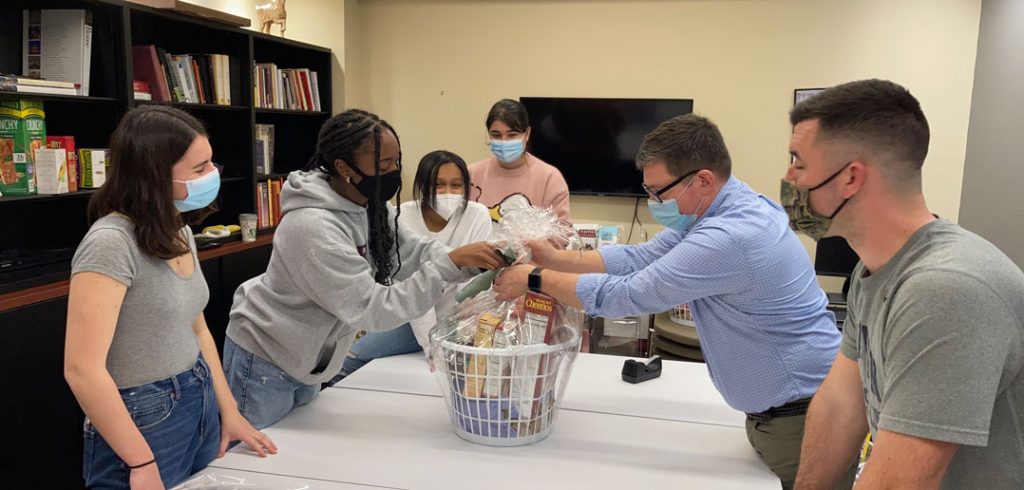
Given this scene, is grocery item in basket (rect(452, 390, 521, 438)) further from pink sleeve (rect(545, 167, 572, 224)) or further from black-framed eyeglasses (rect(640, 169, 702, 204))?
pink sleeve (rect(545, 167, 572, 224))

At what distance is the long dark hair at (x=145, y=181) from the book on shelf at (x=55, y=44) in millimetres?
1939

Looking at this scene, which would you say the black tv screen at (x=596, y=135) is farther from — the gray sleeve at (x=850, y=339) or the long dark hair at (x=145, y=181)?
the long dark hair at (x=145, y=181)

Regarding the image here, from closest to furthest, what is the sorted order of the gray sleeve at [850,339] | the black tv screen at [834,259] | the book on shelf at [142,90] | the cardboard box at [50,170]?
the gray sleeve at [850,339] < the cardboard box at [50,170] < the book on shelf at [142,90] < the black tv screen at [834,259]

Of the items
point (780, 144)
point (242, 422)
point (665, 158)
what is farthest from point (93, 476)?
point (780, 144)

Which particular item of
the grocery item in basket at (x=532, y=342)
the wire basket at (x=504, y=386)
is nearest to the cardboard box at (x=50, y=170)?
the wire basket at (x=504, y=386)

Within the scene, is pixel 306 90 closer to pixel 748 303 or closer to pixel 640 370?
pixel 640 370

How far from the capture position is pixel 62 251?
304 cm

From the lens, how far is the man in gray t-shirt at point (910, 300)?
93 centimetres

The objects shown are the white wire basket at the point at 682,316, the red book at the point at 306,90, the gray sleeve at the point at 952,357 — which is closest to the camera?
the gray sleeve at the point at 952,357

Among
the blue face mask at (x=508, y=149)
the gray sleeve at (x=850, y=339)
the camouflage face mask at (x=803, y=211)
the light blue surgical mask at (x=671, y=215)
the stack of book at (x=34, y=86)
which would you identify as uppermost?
the stack of book at (x=34, y=86)

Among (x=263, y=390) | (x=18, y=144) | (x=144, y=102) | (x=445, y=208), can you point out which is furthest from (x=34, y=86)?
(x=263, y=390)

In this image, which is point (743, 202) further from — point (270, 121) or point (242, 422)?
point (270, 121)

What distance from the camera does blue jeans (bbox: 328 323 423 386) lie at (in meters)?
1.99

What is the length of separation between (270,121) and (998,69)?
4441mm
